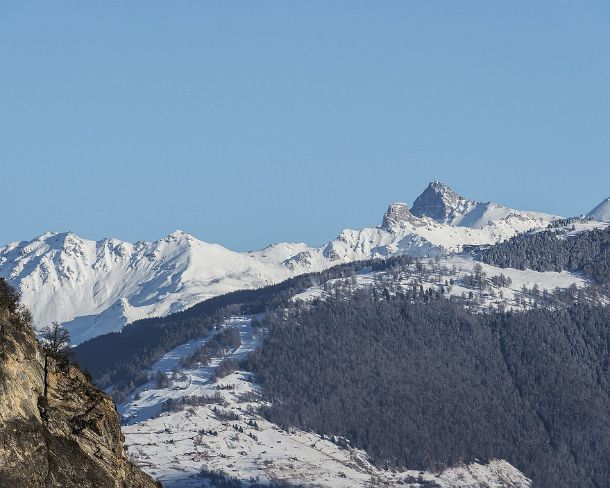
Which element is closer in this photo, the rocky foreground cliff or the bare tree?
the rocky foreground cliff

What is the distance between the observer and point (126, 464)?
87.1 metres

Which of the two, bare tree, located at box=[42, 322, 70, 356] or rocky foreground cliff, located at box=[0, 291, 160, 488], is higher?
bare tree, located at box=[42, 322, 70, 356]

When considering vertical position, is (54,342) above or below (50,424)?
above

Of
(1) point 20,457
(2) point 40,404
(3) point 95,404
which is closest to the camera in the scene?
(1) point 20,457

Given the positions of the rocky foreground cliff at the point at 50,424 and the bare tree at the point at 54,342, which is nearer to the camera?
the rocky foreground cliff at the point at 50,424

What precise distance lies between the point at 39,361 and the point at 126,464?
1075 cm

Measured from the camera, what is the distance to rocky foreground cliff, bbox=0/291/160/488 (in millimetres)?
70125

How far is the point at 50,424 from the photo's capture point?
76312 mm

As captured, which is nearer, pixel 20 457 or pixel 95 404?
pixel 20 457

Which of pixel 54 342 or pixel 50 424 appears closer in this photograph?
pixel 50 424

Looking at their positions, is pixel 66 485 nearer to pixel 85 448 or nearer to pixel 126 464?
pixel 85 448

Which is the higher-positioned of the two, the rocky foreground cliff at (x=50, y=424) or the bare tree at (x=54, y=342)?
the bare tree at (x=54, y=342)

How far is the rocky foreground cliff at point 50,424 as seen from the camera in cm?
7012

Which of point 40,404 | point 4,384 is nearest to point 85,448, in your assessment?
point 40,404
